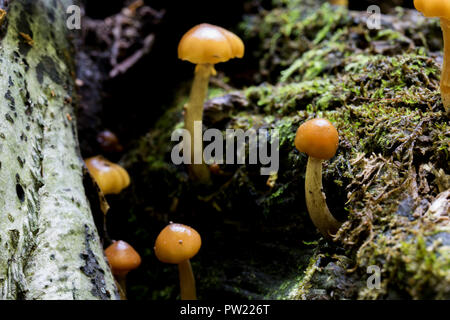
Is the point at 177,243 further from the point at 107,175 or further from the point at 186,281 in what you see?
the point at 107,175

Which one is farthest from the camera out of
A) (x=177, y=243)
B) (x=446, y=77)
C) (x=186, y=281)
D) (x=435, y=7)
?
(x=186, y=281)

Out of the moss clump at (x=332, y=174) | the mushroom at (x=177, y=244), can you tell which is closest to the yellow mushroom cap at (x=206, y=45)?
the moss clump at (x=332, y=174)

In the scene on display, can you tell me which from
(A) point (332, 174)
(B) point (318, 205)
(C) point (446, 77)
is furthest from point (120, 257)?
(C) point (446, 77)

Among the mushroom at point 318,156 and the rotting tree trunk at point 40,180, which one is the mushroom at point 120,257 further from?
the mushroom at point 318,156

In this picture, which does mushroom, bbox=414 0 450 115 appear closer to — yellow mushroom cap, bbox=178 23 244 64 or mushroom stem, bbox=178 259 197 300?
yellow mushroom cap, bbox=178 23 244 64

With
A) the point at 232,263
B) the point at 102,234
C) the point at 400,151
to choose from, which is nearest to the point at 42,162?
the point at 102,234
